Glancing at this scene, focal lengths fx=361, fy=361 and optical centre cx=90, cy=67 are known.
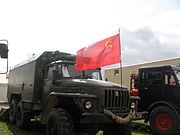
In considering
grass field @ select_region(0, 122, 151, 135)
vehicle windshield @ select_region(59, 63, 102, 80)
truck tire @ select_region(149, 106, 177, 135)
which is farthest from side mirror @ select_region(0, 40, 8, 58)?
truck tire @ select_region(149, 106, 177, 135)

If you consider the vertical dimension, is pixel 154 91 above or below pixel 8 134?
above

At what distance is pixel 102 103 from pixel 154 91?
211 inches

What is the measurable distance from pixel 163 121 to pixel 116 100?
4384 mm

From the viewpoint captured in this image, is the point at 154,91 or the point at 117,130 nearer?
the point at 117,130

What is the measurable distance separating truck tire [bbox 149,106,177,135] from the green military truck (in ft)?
10.8

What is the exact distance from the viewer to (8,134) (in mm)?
12016

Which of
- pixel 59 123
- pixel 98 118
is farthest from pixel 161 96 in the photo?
pixel 59 123

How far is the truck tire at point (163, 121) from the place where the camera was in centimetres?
1266

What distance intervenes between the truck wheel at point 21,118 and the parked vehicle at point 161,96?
13.3 feet

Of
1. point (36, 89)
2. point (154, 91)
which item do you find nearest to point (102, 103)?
point (36, 89)

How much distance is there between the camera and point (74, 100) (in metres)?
8.88

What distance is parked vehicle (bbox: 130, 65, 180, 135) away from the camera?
1285 cm

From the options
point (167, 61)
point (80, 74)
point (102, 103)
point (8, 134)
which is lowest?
point (8, 134)

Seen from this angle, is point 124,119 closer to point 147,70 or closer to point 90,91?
point 90,91
